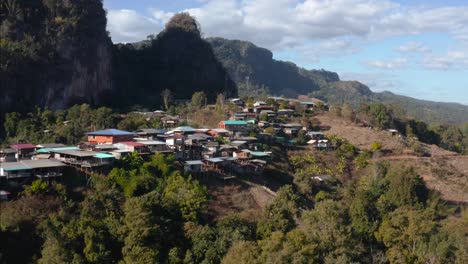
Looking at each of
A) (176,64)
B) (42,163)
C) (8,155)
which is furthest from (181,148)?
(176,64)

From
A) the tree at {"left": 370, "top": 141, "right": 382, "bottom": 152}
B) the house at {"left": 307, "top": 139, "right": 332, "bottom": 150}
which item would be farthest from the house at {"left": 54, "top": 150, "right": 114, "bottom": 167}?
the tree at {"left": 370, "top": 141, "right": 382, "bottom": 152}

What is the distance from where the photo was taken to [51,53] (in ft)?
123

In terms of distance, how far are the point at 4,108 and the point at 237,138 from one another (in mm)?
17337

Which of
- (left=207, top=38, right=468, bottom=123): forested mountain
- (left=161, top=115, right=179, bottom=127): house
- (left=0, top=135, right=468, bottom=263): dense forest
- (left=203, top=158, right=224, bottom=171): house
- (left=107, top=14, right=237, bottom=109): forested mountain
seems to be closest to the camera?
(left=0, top=135, right=468, bottom=263): dense forest

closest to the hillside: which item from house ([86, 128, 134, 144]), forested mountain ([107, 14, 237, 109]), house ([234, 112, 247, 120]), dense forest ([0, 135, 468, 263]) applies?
house ([234, 112, 247, 120])

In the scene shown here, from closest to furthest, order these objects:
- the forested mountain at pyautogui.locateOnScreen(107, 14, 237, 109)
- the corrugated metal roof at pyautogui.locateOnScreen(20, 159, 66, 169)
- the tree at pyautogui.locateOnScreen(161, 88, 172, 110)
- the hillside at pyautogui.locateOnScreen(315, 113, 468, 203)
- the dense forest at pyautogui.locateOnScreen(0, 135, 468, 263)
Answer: the dense forest at pyautogui.locateOnScreen(0, 135, 468, 263) < the corrugated metal roof at pyautogui.locateOnScreen(20, 159, 66, 169) < the hillside at pyautogui.locateOnScreen(315, 113, 468, 203) < the tree at pyautogui.locateOnScreen(161, 88, 172, 110) < the forested mountain at pyautogui.locateOnScreen(107, 14, 237, 109)

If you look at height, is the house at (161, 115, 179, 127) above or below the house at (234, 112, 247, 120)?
below

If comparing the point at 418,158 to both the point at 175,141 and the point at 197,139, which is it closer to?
the point at 197,139

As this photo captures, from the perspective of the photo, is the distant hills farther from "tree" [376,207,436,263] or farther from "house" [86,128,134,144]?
"tree" [376,207,436,263]

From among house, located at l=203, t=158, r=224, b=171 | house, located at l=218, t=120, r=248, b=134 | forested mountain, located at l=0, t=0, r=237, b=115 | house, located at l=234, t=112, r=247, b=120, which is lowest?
house, located at l=203, t=158, r=224, b=171

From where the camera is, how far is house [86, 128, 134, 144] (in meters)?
27.0

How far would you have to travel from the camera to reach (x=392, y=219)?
20.1 metres

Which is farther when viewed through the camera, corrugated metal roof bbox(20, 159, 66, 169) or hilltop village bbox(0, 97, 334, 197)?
hilltop village bbox(0, 97, 334, 197)

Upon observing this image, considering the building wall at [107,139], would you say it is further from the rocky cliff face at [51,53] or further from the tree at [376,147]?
the tree at [376,147]
